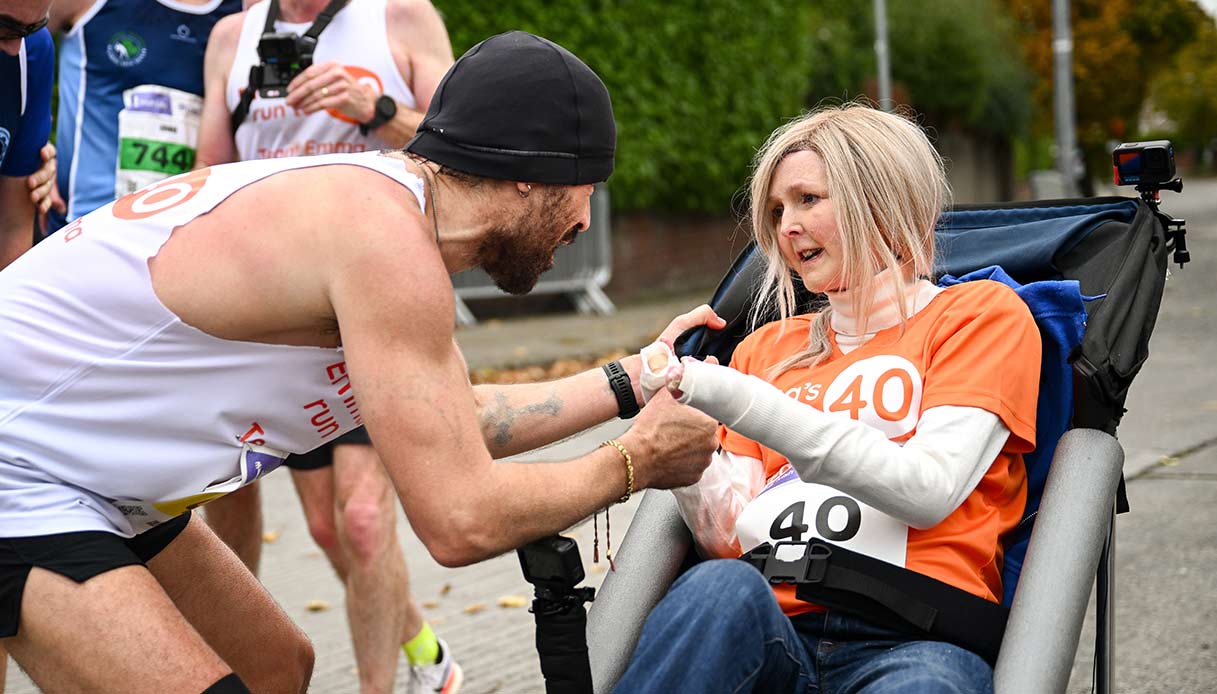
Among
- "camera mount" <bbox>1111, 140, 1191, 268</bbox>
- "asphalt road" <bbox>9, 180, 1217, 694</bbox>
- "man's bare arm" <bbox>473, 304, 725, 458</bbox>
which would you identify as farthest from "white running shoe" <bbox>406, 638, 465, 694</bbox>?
"camera mount" <bbox>1111, 140, 1191, 268</bbox>

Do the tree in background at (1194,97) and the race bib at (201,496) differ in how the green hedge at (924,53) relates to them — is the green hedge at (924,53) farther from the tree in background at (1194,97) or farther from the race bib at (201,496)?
the tree in background at (1194,97)

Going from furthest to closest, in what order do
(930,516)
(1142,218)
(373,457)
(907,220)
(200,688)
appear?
1. (373,457)
2. (1142,218)
3. (907,220)
4. (930,516)
5. (200,688)

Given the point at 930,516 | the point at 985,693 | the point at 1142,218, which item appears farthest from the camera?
the point at 1142,218

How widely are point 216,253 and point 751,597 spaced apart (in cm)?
105

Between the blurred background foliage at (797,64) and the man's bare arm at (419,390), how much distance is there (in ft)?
7.15

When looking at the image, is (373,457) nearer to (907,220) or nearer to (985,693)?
(907,220)

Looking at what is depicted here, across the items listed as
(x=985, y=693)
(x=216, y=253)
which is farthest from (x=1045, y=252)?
(x=216, y=253)

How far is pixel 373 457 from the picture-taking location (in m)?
3.87

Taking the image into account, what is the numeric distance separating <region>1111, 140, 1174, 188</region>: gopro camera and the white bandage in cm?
123

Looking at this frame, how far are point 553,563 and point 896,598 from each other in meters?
0.63

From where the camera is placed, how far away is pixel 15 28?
3.21m

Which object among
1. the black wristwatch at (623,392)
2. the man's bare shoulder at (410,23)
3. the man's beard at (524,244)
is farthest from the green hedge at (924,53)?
the man's beard at (524,244)

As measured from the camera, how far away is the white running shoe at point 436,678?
4.00 m

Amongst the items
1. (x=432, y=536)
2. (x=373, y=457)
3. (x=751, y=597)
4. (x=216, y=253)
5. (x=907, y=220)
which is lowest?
(x=373, y=457)
